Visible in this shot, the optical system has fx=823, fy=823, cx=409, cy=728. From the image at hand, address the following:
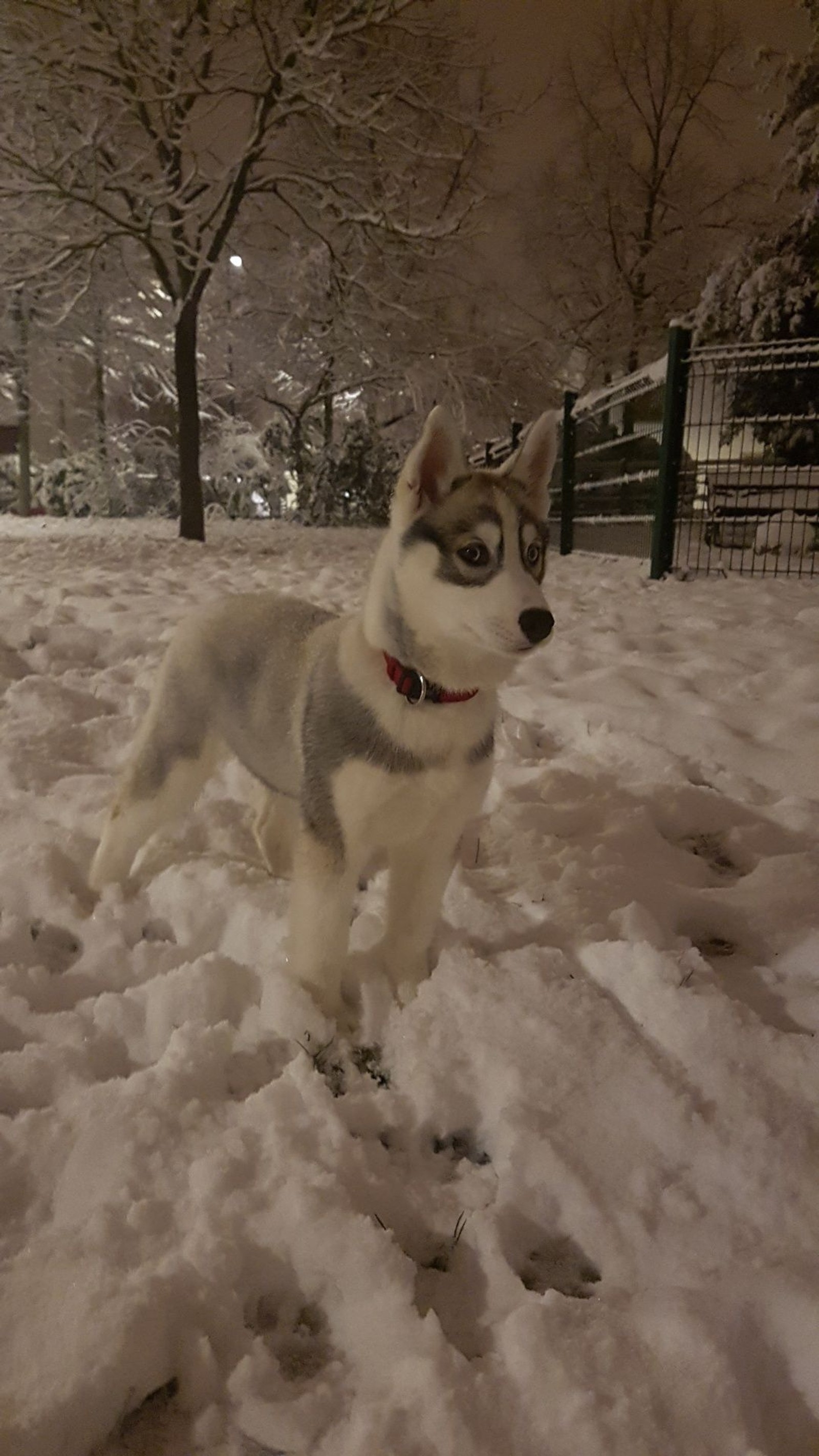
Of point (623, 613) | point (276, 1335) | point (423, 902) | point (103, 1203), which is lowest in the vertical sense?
point (276, 1335)

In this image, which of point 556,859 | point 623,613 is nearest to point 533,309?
point 623,613

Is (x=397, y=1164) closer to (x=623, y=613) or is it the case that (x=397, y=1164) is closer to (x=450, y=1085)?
(x=450, y=1085)

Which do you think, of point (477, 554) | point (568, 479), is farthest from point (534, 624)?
point (568, 479)

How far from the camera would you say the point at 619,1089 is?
68.2 inches

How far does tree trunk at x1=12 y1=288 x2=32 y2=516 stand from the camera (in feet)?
60.1

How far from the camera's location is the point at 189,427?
41.4ft

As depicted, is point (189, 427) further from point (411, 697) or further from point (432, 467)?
point (411, 697)

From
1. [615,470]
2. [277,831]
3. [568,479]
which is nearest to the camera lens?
[277,831]

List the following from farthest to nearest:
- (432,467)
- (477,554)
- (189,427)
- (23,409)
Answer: (23,409), (189,427), (432,467), (477,554)

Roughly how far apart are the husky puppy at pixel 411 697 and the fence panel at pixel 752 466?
19.4 feet

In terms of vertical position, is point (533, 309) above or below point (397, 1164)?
above

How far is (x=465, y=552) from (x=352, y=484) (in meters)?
16.7

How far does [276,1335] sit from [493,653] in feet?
4.44

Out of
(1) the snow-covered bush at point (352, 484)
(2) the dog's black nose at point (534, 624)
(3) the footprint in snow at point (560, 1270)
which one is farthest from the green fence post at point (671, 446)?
(1) the snow-covered bush at point (352, 484)
